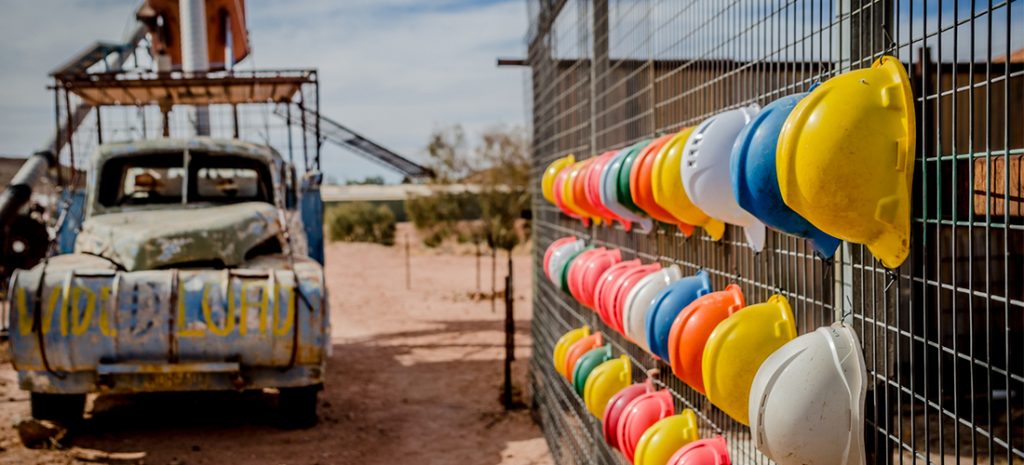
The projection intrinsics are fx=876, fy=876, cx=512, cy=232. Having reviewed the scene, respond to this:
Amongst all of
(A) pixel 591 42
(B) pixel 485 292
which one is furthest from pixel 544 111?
(B) pixel 485 292

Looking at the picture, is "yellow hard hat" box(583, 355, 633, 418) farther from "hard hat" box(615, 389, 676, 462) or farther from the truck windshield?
the truck windshield

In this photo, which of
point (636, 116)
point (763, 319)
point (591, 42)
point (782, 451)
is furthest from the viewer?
point (591, 42)

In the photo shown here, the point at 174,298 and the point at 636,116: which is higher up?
the point at 636,116

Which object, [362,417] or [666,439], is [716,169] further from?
[362,417]

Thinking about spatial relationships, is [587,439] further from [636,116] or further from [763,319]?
[763,319]

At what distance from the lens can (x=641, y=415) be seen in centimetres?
326

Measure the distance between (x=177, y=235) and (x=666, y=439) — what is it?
454 cm

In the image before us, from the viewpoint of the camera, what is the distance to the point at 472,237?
85.1 feet

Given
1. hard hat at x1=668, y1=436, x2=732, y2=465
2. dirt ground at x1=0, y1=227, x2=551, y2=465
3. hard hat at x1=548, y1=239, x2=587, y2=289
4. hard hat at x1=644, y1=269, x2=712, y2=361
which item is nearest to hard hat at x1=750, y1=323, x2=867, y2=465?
hard hat at x1=668, y1=436, x2=732, y2=465

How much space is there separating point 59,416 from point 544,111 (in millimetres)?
4177

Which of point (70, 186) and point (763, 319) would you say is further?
point (70, 186)

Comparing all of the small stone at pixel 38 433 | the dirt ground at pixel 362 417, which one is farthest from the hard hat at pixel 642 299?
the small stone at pixel 38 433

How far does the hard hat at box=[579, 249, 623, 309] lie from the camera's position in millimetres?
3984

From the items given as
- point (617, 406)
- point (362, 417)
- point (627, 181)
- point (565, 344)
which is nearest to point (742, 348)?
point (627, 181)
